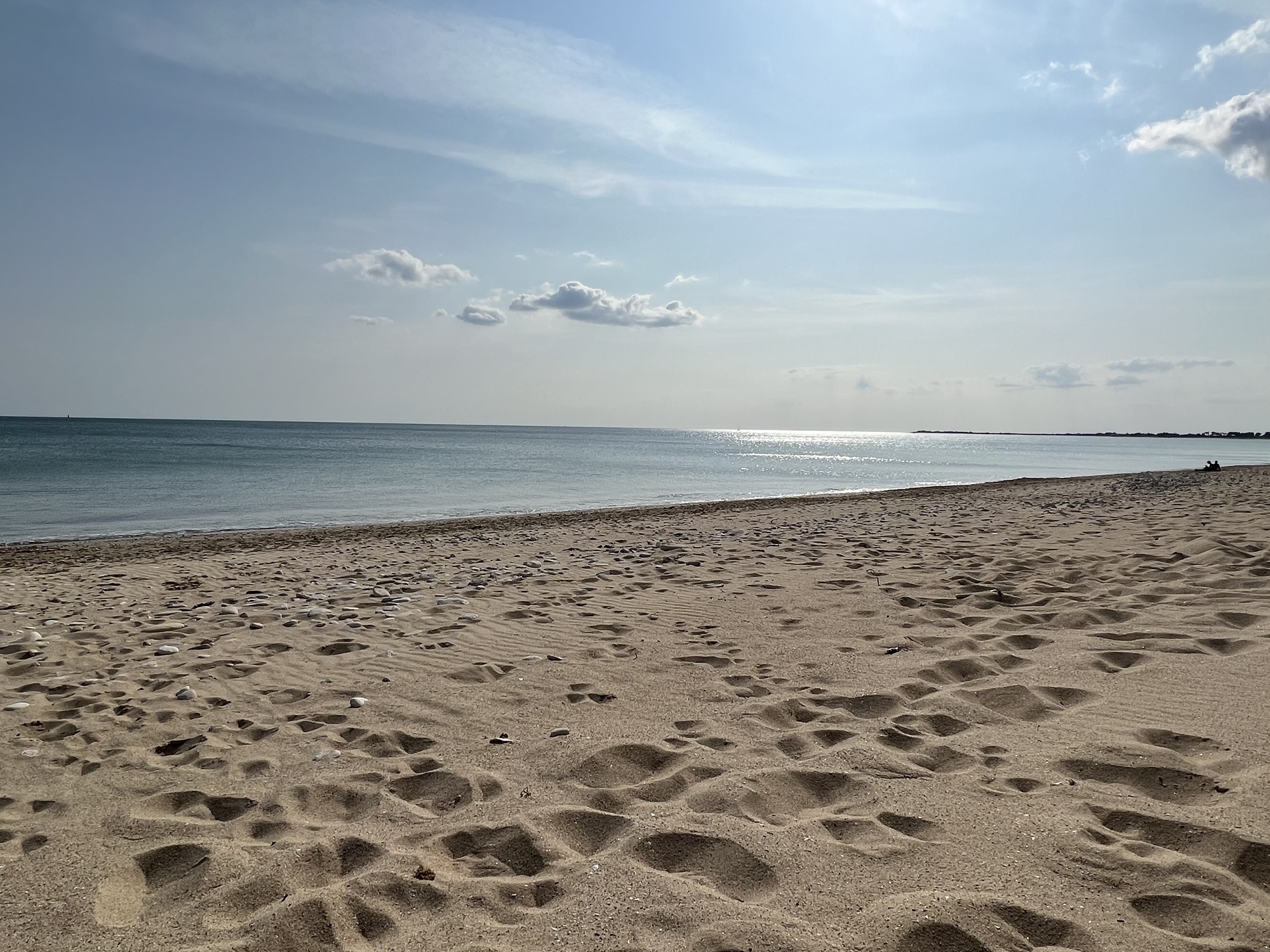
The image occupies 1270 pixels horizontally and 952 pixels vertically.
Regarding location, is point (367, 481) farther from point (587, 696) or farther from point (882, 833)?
Result: point (882, 833)

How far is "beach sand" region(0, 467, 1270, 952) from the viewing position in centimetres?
231

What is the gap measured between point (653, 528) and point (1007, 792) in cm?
1087

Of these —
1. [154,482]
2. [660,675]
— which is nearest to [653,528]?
[660,675]

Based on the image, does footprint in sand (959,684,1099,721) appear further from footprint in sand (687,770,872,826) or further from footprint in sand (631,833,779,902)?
footprint in sand (631,833,779,902)

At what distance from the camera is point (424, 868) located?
2619mm

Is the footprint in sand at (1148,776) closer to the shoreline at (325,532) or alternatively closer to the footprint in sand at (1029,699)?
the footprint in sand at (1029,699)

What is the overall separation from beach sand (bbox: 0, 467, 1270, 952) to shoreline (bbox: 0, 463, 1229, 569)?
584 cm

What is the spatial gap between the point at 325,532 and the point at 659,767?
13.4 meters

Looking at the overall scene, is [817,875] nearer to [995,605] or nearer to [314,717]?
[314,717]

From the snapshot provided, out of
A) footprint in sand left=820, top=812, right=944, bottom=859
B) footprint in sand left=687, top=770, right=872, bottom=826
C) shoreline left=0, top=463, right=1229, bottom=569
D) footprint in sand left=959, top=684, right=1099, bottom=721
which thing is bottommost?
shoreline left=0, top=463, right=1229, bottom=569

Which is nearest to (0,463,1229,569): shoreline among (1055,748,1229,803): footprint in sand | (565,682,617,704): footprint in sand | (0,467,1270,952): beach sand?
(0,467,1270,952): beach sand

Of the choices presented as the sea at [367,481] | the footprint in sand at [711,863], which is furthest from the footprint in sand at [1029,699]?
the sea at [367,481]

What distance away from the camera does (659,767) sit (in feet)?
11.4

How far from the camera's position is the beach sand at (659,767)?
2.31 metres
